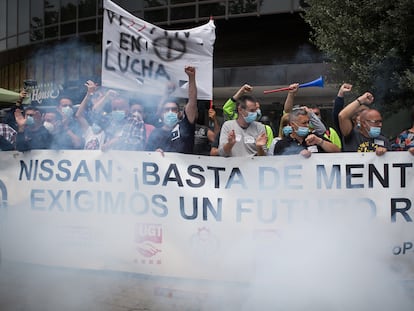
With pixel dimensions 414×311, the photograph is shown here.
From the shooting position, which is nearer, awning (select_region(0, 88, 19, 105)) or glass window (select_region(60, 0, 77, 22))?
awning (select_region(0, 88, 19, 105))

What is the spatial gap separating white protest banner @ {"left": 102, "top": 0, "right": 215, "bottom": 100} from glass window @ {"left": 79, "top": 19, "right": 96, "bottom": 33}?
13.6m

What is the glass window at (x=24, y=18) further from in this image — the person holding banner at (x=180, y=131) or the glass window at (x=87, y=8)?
the person holding banner at (x=180, y=131)

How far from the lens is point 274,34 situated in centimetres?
1662

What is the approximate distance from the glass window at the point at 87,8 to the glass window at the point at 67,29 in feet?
1.69

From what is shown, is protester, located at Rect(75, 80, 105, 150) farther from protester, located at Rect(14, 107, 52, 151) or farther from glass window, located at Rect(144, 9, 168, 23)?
glass window, located at Rect(144, 9, 168, 23)

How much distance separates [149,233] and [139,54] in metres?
1.61

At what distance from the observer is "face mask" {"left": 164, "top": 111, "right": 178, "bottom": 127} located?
4.91 meters

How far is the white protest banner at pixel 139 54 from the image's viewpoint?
488 centimetres

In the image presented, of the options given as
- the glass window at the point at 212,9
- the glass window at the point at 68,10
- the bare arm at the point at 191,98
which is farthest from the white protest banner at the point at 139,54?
the glass window at the point at 68,10

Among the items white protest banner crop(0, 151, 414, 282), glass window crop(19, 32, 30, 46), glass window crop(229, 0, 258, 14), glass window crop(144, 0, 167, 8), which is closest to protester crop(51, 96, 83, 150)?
white protest banner crop(0, 151, 414, 282)

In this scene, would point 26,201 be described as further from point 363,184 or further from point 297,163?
point 363,184

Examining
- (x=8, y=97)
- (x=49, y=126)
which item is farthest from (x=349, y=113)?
(x=8, y=97)

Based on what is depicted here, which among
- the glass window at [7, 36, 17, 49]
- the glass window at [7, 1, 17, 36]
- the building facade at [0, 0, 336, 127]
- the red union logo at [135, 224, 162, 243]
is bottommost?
the red union logo at [135, 224, 162, 243]

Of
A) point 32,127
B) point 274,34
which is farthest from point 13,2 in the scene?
point 32,127
